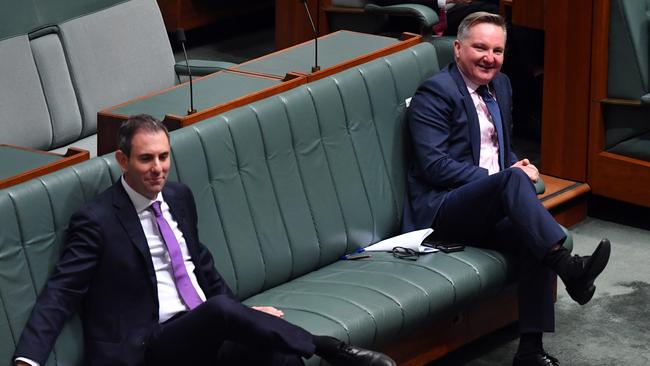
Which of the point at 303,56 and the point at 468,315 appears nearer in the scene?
the point at 468,315

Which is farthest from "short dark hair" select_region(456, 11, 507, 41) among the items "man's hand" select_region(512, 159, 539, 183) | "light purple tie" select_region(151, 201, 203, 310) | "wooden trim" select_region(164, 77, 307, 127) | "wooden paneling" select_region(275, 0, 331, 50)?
"wooden paneling" select_region(275, 0, 331, 50)

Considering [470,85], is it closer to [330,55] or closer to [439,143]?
[439,143]

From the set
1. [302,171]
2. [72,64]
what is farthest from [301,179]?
[72,64]

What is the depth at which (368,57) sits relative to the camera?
4105 millimetres

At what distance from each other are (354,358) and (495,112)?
1.12 m

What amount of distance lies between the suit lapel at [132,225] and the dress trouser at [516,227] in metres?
Result: 1.05

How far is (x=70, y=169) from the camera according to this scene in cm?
318

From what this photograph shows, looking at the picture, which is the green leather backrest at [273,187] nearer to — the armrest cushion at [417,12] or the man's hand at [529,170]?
the man's hand at [529,170]

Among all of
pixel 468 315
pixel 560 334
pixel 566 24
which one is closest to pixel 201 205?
pixel 468 315

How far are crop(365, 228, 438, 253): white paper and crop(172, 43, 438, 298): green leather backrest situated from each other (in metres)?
0.05

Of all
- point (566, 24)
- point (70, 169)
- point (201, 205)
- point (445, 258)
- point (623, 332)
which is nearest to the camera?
point (70, 169)

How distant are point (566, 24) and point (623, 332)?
1.25 metres

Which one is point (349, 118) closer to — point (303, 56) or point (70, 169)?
point (303, 56)

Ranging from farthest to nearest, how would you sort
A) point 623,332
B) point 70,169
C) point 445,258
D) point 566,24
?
point 566,24, point 623,332, point 445,258, point 70,169
